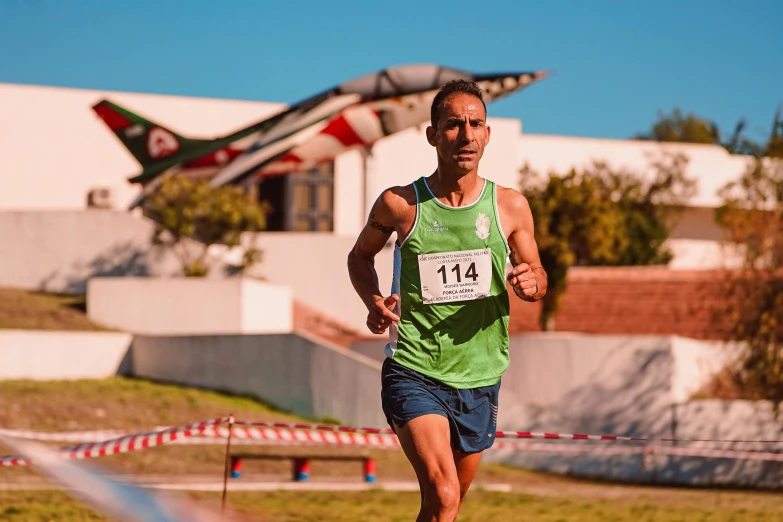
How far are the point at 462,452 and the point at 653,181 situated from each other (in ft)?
166

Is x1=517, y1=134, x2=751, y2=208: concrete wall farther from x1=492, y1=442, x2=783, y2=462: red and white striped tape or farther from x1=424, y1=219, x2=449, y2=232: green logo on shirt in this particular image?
x1=424, y1=219, x2=449, y2=232: green logo on shirt

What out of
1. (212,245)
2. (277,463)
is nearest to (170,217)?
(212,245)

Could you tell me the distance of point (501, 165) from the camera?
165 feet

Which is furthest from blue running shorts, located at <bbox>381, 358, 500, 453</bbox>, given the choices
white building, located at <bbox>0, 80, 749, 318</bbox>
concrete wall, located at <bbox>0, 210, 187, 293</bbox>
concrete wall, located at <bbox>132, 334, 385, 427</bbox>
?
concrete wall, located at <bbox>0, 210, 187, 293</bbox>

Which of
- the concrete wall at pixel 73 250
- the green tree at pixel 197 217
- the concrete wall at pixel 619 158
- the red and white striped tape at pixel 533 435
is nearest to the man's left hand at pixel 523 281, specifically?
the red and white striped tape at pixel 533 435

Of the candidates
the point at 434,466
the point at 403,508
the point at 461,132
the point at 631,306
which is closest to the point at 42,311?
the point at 631,306

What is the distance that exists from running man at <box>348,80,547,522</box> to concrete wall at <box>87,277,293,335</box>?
81.6 feet

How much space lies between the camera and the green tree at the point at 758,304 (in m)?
22.7

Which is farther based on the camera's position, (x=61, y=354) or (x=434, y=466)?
(x=61, y=354)

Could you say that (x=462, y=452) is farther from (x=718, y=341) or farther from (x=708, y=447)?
(x=718, y=341)

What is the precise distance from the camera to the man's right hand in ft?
16.4

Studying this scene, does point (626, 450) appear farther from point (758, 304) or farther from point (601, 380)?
point (758, 304)

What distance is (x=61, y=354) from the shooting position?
25281 mm

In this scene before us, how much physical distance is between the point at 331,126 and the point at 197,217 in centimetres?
651
